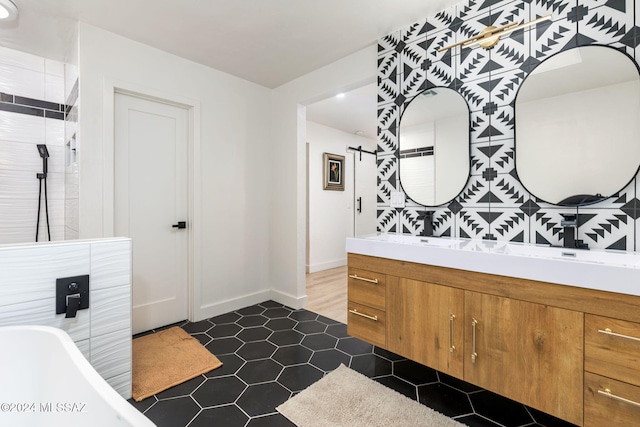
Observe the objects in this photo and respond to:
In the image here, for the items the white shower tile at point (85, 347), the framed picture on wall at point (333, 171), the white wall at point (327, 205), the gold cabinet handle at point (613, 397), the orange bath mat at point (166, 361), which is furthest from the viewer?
the framed picture on wall at point (333, 171)

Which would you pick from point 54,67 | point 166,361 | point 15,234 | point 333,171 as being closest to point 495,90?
point 166,361

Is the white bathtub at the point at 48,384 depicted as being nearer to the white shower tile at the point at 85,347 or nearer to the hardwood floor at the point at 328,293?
the white shower tile at the point at 85,347

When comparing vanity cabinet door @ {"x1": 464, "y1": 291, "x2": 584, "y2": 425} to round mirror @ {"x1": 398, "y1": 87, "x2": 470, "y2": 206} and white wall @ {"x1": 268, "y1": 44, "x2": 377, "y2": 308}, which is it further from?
white wall @ {"x1": 268, "y1": 44, "x2": 377, "y2": 308}

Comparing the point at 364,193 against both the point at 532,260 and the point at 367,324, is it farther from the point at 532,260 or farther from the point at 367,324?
the point at 532,260

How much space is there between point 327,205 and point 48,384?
429 centimetres

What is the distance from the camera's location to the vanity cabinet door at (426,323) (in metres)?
1.54

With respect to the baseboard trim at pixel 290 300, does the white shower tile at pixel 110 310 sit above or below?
above

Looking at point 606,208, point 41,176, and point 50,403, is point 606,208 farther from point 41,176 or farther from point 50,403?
point 41,176

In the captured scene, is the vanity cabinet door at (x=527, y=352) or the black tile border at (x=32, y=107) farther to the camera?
the black tile border at (x=32, y=107)

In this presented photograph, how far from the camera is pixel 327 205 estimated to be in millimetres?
5152

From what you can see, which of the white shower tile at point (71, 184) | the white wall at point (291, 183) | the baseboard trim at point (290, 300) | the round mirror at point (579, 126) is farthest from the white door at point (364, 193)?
the white shower tile at point (71, 184)

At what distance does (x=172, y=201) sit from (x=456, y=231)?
253cm

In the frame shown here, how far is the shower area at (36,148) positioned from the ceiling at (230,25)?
205 mm

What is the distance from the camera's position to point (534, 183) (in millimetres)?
1717
